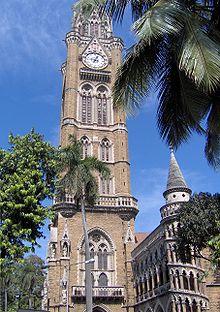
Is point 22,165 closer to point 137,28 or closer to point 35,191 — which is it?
point 35,191

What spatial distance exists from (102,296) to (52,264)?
6018 millimetres

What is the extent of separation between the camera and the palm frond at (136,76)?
9031mm

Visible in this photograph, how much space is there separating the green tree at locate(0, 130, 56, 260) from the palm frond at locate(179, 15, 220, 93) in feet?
35.7

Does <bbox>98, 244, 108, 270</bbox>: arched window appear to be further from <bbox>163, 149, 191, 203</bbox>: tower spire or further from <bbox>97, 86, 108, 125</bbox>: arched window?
<bbox>97, 86, 108, 125</bbox>: arched window

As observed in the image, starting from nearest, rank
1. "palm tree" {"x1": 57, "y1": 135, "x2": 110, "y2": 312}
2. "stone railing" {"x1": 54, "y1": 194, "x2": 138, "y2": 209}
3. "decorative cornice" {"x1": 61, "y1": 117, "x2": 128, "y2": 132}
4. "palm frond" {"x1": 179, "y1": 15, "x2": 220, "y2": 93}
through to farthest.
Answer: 1. "palm frond" {"x1": 179, "y1": 15, "x2": 220, "y2": 93}
2. "palm tree" {"x1": 57, "y1": 135, "x2": 110, "y2": 312}
3. "stone railing" {"x1": 54, "y1": 194, "x2": 138, "y2": 209}
4. "decorative cornice" {"x1": 61, "y1": 117, "x2": 128, "y2": 132}

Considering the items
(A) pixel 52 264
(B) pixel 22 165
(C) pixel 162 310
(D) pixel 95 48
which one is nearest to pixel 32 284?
(A) pixel 52 264

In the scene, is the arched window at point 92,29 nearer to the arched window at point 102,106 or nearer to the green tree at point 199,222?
the arched window at point 102,106

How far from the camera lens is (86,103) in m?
51.8

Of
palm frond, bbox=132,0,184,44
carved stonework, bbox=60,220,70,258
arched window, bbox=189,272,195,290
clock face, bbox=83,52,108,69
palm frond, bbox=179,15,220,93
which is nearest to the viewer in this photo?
→ palm frond, bbox=179,15,220,93

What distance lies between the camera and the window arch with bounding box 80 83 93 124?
5094 cm

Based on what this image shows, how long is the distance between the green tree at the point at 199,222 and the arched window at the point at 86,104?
27.8m

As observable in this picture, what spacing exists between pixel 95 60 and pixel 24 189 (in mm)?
39844

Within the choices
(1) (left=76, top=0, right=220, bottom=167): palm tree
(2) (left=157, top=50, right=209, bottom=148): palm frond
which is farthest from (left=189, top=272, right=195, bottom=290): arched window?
(2) (left=157, top=50, right=209, bottom=148): palm frond

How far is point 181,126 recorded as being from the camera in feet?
33.2
